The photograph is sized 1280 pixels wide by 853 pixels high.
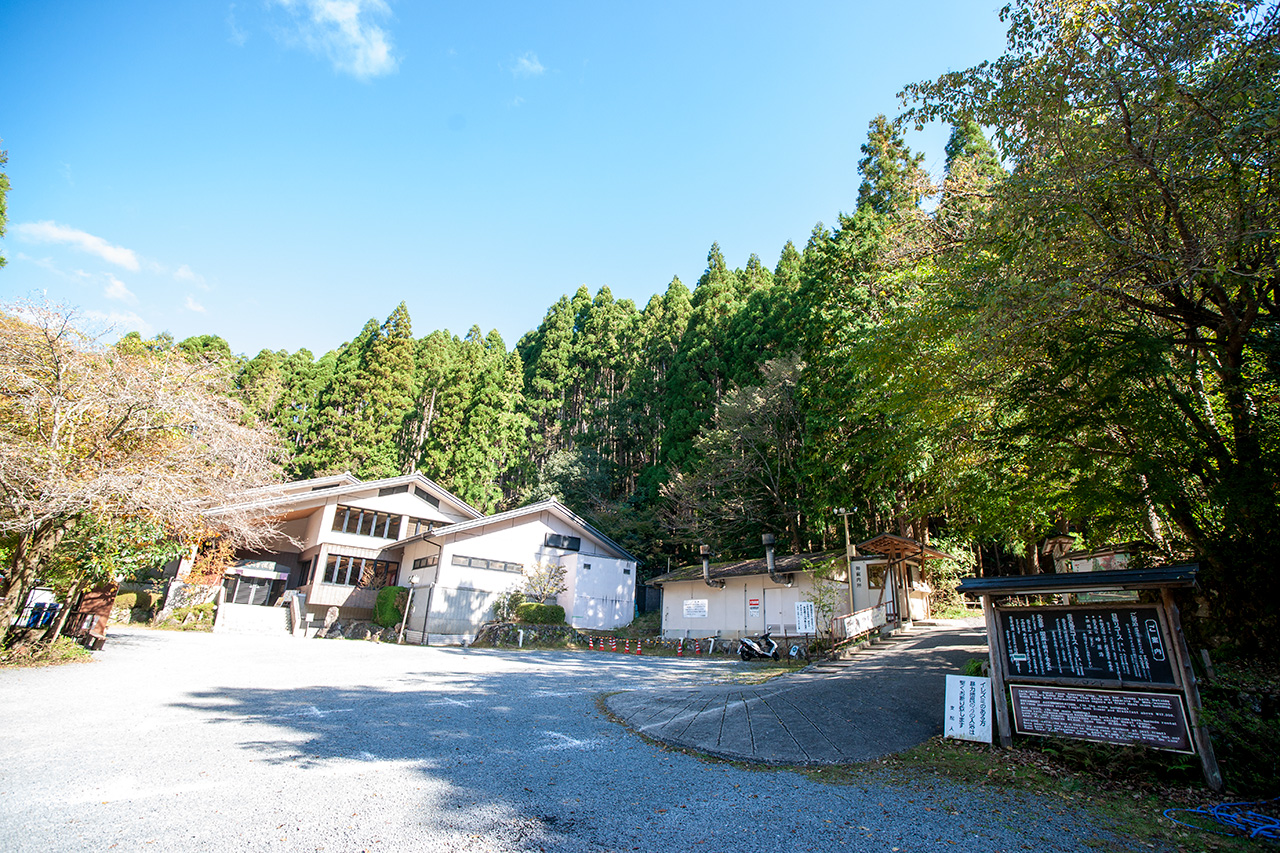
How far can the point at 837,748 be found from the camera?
5910 millimetres

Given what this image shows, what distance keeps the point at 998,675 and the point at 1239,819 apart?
80.5 inches

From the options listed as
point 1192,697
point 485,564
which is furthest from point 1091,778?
point 485,564

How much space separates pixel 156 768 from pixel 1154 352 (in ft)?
37.3

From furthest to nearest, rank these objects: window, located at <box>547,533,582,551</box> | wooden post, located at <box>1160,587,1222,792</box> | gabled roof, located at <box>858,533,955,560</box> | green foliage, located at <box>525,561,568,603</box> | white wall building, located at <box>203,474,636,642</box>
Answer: window, located at <box>547,533,582,551</box> → green foliage, located at <box>525,561,568,603</box> → white wall building, located at <box>203,474,636,642</box> → gabled roof, located at <box>858,533,955,560</box> → wooden post, located at <box>1160,587,1222,792</box>

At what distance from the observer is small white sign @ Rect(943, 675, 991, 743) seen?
6129 millimetres

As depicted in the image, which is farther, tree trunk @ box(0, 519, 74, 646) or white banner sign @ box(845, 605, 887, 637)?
white banner sign @ box(845, 605, 887, 637)

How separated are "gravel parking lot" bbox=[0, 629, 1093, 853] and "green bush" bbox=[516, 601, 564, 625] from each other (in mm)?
12249

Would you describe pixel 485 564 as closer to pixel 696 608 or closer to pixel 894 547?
pixel 696 608

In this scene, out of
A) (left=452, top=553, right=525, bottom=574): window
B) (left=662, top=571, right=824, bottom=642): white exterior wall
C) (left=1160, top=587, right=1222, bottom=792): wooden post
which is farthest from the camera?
(left=452, top=553, right=525, bottom=574): window

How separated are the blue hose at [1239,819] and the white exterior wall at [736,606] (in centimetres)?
1194

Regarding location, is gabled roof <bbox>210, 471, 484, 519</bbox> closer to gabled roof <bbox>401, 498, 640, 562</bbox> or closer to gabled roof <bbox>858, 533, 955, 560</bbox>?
gabled roof <bbox>401, 498, 640, 562</bbox>

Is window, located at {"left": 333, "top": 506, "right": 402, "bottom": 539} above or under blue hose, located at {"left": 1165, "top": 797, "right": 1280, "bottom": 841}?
above

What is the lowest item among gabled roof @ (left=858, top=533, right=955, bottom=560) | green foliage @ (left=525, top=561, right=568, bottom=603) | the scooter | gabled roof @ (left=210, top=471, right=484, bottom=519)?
the scooter

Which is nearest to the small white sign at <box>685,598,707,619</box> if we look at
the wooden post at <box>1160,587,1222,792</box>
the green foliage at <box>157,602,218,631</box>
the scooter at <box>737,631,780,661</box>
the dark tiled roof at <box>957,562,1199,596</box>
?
the scooter at <box>737,631,780,661</box>
